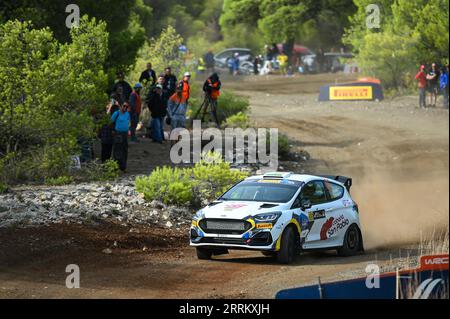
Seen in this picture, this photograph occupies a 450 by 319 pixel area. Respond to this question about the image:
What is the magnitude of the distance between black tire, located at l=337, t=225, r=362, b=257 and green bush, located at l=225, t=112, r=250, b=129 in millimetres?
15855

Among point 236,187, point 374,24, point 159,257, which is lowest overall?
point 159,257

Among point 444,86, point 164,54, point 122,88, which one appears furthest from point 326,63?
point 122,88

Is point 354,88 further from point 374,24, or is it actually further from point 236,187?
point 236,187

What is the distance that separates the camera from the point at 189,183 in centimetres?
2245

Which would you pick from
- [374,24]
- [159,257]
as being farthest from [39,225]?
[374,24]

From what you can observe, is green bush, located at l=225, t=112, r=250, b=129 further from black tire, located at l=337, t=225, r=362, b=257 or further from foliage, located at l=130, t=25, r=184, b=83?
black tire, located at l=337, t=225, r=362, b=257

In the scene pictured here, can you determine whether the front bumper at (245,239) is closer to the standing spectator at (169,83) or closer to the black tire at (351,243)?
the black tire at (351,243)

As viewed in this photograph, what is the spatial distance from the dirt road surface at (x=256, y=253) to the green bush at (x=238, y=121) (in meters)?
1.92

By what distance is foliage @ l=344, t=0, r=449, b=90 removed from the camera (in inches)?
1663

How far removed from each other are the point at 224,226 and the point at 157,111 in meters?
12.8

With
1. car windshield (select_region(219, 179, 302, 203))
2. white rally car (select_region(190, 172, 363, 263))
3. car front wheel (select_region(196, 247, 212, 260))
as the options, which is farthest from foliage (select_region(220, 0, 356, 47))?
car front wheel (select_region(196, 247, 212, 260))

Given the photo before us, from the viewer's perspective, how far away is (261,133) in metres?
31.9

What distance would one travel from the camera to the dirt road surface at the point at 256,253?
48.2ft
